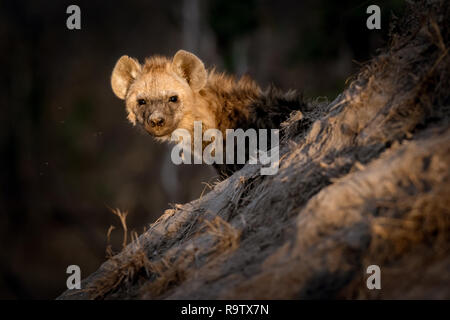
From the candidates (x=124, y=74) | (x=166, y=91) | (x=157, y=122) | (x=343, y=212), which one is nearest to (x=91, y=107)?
(x=124, y=74)

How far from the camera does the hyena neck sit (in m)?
4.18

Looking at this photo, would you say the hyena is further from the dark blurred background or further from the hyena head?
the dark blurred background

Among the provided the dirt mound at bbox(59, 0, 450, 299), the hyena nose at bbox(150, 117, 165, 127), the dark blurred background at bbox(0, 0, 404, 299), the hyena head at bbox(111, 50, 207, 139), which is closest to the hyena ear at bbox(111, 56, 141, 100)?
the hyena head at bbox(111, 50, 207, 139)

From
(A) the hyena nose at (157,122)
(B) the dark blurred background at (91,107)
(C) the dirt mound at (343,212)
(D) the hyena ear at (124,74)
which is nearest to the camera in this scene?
(C) the dirt mound at (343,212)

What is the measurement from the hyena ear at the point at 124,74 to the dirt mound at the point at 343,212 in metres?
2.08

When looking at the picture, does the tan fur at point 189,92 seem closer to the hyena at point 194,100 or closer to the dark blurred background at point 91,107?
the hyena at point 194,100

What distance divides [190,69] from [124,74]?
0.76 m

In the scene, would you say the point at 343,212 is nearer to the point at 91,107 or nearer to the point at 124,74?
the point at 124,74

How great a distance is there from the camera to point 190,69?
430cm

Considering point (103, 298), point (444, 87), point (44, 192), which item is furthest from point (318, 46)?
point (44, 192)

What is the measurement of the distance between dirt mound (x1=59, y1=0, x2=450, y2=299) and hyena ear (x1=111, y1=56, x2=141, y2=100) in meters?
2.08

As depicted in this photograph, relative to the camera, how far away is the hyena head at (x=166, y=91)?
4.19 metres

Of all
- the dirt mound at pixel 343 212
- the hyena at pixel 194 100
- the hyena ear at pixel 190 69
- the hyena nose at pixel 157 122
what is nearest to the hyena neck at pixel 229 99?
the hyena at pixel 194 100

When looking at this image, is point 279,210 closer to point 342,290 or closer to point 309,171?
point 309,171
